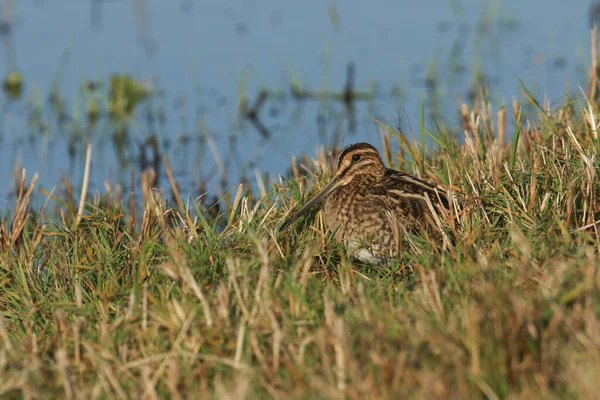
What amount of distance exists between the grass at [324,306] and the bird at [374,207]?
3.5 inches

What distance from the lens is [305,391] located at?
283 centimetres

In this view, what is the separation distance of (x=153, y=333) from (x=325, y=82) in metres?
7.31

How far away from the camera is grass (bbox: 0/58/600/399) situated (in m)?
2.83

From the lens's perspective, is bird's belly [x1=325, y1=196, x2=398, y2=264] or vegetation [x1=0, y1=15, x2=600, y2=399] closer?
vegetation [x1=0, y1=15, x2=600, y2=399]

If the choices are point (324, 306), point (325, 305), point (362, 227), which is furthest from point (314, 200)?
point (325, 305)

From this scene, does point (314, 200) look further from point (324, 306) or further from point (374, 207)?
point (324, 306)

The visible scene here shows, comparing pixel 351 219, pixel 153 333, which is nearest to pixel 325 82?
pixel 351 219

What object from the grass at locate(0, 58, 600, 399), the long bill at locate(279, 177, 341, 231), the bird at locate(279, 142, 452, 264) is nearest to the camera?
the grass at locate(0, 58, 600, 399)

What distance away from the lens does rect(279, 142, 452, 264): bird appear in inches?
172

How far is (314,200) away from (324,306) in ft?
4.36

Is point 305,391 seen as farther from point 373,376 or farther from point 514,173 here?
point 514,173

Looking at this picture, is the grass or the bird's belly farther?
the bird's belly

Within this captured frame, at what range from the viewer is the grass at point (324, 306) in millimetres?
2828

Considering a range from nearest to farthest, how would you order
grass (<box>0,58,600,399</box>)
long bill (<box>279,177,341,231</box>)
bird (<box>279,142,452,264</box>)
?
grass (<box>0,58,600,399</box>)
bird (<box>279,142,452,264</box>)
long bill (<box>279,177,341,231</box>)
